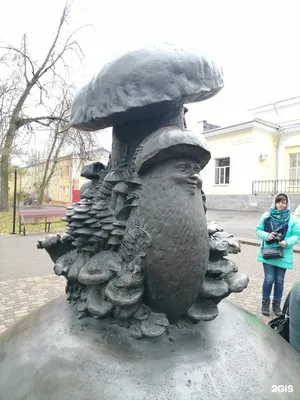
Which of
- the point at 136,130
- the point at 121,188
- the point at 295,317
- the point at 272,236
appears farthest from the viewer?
the point at 272,236

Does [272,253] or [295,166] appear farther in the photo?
[295,166]

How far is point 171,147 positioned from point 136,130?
40 cm

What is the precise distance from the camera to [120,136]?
1.96m

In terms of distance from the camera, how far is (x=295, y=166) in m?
20.8

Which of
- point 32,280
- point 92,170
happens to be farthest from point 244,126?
point 92,170

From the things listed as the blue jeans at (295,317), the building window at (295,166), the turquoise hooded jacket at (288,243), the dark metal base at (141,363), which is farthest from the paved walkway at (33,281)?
the building window at (295,166)

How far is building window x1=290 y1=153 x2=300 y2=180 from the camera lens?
20594mm

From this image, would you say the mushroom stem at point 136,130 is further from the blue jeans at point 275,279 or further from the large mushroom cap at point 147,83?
the blue jeans at point 275,279

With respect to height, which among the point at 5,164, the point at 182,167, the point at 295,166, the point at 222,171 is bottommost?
the point at 182,167

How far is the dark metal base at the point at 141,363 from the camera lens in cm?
138

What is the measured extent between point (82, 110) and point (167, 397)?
4.85 feet

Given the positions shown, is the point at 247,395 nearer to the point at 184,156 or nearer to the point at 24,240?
the point at 184,156

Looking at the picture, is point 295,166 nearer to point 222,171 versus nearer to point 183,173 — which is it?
point 222,171

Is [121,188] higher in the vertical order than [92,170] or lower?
lower
